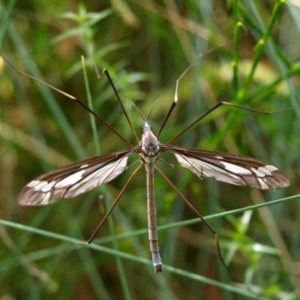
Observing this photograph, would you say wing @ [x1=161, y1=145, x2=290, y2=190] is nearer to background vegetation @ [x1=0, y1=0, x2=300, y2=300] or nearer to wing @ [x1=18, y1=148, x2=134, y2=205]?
wing @ [x1=18, y1=148, x2=134, y2=205]

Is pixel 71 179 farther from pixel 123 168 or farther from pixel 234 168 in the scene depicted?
pixel 234 168

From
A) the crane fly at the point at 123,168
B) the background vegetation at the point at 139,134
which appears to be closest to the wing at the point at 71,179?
the crane fly at the point at 123,168

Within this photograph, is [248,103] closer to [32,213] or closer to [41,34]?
[41,34]

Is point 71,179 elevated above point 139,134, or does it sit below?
below

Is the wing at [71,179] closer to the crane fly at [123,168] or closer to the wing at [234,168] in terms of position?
the crane fly at [123,168]

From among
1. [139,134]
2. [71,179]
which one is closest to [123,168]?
[71,179]

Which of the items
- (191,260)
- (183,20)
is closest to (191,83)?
(183,20)

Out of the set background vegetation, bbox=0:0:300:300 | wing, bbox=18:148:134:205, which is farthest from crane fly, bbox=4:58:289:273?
background vegetation, bbox=0:0:300:300

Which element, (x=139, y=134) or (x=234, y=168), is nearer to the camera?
(x=234, y=168)
